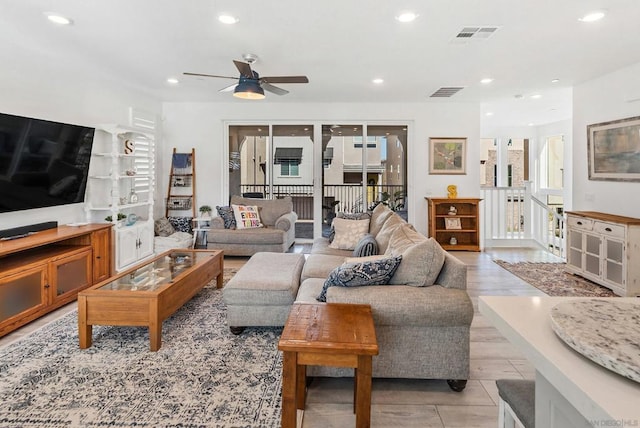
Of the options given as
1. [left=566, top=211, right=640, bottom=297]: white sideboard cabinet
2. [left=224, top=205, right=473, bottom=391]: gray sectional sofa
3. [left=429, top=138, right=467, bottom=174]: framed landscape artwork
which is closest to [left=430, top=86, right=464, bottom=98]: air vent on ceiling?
[left=429, top=138, right=467, bottom=174]: framed landscape artwork

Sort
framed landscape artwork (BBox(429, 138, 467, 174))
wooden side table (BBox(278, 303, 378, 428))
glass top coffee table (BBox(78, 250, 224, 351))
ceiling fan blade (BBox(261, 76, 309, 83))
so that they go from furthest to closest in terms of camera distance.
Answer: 1. framed landscape artwork (BBox(429, 138, 467, 174))
2. ceiling fan blade (BBox(261, 76, 309, 83))
3. glass top coffee table (BBox(78, 250, 224, 351))
4. wooden side table (BBox(278, 303, 378, 428))

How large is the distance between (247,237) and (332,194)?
8.34 ft

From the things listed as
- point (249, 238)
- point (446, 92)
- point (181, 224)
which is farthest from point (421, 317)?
point (181, 224)

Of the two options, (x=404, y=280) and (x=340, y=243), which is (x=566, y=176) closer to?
(x=340, y=243)

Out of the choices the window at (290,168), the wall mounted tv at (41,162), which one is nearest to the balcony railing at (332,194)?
the window at (290,168)

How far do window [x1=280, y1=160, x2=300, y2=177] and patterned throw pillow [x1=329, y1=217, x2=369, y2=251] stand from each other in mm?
3015

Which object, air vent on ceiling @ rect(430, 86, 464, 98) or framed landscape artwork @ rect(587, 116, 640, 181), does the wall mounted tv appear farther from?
framed landscape artwork @ rect(587, 116, 640, 181)

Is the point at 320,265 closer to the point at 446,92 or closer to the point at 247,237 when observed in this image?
the point at 247,237

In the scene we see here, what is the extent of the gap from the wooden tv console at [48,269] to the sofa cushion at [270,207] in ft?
8.04

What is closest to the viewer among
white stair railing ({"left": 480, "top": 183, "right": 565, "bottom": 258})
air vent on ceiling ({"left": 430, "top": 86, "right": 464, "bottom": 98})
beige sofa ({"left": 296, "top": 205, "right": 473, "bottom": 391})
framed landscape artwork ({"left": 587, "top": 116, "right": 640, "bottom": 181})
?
beige sofa ({"left": 296, "top": 205, "right": 473, "bottom": 391})

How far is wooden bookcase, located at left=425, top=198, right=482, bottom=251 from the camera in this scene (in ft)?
22.2

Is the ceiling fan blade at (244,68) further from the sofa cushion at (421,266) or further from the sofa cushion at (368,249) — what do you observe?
the sofa cushion at (421,266)

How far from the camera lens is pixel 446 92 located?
615cm

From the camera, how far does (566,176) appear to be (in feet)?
28.4
